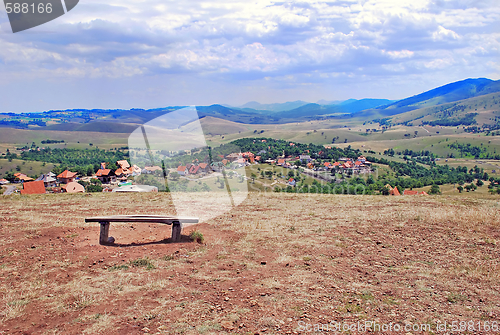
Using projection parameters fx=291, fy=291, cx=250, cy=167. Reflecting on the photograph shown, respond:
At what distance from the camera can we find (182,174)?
1071cm

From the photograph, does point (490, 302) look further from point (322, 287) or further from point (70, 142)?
point (70, 142)

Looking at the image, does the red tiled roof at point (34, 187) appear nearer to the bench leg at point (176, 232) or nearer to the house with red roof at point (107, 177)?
the house with red roof at point (107, 177)

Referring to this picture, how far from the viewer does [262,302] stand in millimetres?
4707

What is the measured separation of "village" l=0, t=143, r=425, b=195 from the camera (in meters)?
11.0

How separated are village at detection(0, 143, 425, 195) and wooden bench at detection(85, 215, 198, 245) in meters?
2.89

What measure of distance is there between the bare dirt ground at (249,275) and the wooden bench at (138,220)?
0.34 m

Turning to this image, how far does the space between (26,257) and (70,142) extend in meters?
171

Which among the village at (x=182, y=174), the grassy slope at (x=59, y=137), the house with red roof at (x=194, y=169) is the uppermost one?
the grassy slope at (x=59, y=137)

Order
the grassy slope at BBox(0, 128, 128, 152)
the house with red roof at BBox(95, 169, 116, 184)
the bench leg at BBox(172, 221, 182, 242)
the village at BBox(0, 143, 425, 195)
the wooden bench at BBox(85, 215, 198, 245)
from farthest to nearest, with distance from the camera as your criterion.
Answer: the grassy slope at BBox(0, 128, 128, 152) → the house with red roof at BBox(95, 169, 116, 184) → the village at BBox(0, 143, 425, 195) → the bench leg at BBox(172, 221, 182, 242) → the wooden bench at BBox(85, 215, 198, 245)

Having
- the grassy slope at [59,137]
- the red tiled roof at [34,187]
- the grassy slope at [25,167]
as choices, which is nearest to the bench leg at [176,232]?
the red tiled roof at [34,187]

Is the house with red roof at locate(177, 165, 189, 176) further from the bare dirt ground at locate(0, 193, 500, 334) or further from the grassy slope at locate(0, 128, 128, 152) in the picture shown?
the grassy slope at locate(0, 128, 128, 152)

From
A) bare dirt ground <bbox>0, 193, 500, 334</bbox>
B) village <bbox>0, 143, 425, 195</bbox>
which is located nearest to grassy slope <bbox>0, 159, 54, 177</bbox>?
village <bbox>0, 143, 425, 195</bbox>

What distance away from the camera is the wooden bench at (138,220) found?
7270 millimetres

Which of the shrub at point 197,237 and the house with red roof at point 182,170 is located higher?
the house with red roof at point 182,170
